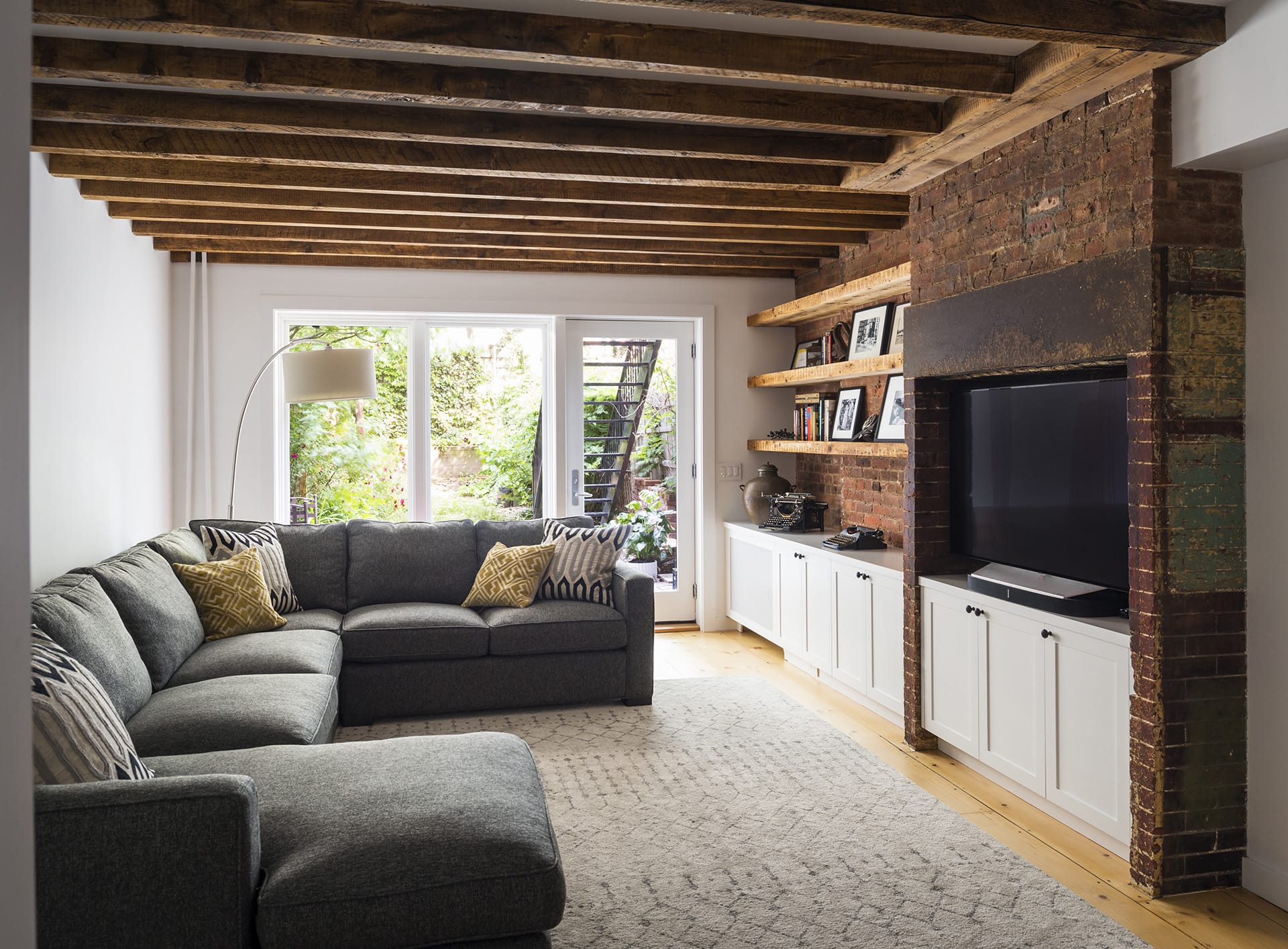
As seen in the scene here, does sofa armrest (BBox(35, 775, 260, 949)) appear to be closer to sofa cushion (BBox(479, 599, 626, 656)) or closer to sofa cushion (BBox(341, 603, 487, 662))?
sofa cushion (BBox(341, 603, 487, 662))

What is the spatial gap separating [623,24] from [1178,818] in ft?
9.16

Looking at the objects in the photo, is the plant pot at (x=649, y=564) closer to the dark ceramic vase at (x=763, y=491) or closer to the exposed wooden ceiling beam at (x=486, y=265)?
the dark ceramic vase at (x=763, y=491)

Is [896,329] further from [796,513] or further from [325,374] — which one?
[325,374]

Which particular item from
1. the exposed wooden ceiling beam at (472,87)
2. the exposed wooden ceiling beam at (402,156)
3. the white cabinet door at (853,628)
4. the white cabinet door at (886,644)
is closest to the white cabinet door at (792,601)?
the white cabinet door at (853,628)

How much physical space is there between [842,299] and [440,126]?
8.41ft

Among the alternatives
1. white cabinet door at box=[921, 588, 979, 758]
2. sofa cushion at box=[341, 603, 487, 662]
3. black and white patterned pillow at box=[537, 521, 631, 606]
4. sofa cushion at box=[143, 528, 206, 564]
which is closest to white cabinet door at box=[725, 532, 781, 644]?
black and white patterned pillow at box=[537, 521, 631, 606]

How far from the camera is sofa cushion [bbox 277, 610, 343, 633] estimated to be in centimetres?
437

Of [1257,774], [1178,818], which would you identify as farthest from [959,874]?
[1257,774]

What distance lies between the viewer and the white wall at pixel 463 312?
5.73 metres

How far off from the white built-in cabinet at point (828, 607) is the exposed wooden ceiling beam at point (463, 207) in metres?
1.72

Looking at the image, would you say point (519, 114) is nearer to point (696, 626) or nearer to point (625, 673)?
point (625, 673)

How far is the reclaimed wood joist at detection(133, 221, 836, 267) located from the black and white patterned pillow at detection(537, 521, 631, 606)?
1.61 m

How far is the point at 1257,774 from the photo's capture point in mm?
2793

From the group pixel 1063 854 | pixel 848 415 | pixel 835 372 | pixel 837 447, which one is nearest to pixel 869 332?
pixel 835 372
